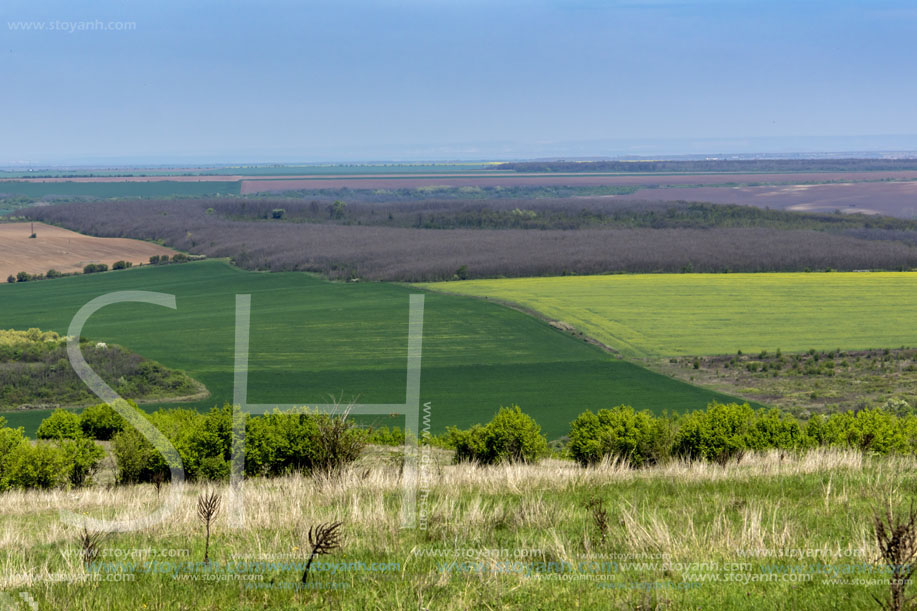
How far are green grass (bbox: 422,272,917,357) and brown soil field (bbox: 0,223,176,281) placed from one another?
5005cm

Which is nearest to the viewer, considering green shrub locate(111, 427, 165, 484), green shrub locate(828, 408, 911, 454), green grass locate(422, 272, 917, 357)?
green shrub locate(828, 408, 911, 454)

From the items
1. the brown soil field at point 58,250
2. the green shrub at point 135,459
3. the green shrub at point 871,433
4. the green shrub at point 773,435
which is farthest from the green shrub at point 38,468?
the brown soil field at point 58,250

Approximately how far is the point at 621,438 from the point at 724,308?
53820 millimetres

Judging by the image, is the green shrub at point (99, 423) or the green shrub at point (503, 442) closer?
the green shrub at point (503, 442)

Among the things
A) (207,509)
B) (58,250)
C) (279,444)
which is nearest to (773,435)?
(279,444)

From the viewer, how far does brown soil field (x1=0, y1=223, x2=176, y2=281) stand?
325ft

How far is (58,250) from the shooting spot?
10775 cm

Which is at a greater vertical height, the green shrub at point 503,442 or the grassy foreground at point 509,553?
the grassy foreground at point 509,553

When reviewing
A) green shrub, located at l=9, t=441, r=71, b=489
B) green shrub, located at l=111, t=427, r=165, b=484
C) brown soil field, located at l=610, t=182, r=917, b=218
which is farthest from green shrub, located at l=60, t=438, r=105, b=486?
brown soil field, located at l=610, t=182, r=917, b=218

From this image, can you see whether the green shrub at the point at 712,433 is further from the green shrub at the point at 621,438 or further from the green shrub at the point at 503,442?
the green shrub at the point at 503,442

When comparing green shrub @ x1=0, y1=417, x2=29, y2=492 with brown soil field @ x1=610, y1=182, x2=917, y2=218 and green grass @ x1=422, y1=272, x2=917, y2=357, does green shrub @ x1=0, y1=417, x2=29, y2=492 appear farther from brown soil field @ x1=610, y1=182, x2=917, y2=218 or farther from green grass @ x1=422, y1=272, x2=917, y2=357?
brown soil field @ x1=610, y1=182, x2=917, y2=218

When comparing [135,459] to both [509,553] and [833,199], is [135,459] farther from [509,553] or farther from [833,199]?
[833,199]

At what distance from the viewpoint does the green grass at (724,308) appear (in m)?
58.4

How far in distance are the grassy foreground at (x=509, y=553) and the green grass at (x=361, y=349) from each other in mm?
28772
